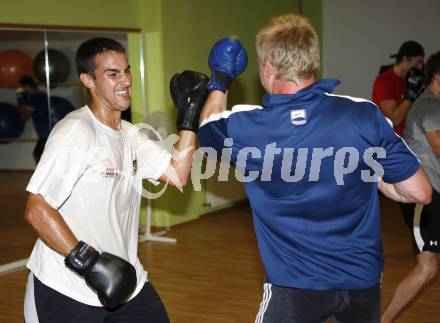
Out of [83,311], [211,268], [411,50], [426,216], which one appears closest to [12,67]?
[211,268]

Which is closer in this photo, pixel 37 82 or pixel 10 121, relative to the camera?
pixel 37 82

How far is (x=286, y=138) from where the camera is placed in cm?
172

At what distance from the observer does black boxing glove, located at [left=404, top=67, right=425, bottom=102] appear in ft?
16.4

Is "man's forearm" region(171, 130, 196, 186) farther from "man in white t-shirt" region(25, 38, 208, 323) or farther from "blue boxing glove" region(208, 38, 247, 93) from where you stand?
"blue boxing glove" region(208, 38, 247, 93)

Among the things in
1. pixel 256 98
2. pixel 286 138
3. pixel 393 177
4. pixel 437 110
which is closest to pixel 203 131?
pixel 286 138

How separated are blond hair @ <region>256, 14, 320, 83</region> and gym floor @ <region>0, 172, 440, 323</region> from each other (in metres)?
2.22

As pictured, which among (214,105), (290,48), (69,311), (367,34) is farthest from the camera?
(367,34)

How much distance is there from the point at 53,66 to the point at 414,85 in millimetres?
2897

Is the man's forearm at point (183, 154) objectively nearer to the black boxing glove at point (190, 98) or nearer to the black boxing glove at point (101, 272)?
the black boxing glove at point (190, 98)

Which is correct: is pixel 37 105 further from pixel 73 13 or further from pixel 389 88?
pixel 389 88

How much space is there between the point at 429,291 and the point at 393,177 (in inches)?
101

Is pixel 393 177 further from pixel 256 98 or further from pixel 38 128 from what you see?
pixel 256 98

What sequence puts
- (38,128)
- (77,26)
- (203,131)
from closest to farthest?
(203,131)
(77,26)
(38,128)

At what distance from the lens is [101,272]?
1.92 m
